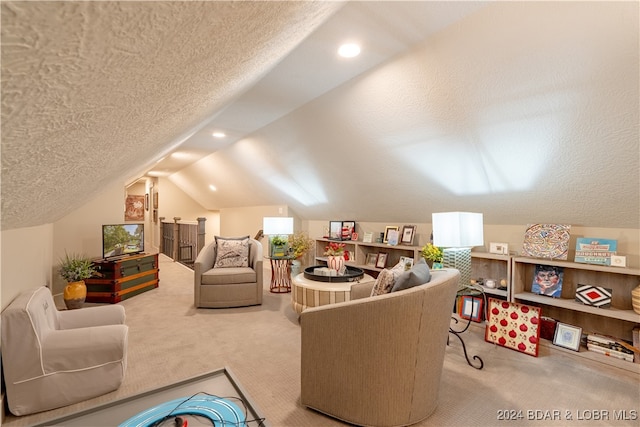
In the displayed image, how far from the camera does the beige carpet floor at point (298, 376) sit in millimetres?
1835

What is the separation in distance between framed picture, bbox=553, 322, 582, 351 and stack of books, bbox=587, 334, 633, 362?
104 mm

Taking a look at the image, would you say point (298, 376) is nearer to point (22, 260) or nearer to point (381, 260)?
point (22, 260)

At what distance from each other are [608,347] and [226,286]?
3772mm

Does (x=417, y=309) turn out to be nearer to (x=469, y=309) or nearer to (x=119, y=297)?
(x=469, y=309)

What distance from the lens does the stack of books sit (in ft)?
8.04

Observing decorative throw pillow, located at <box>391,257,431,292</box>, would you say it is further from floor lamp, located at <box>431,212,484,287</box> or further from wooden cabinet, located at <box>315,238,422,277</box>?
wooden cabinet, located at <box>315,238,422,277</box>

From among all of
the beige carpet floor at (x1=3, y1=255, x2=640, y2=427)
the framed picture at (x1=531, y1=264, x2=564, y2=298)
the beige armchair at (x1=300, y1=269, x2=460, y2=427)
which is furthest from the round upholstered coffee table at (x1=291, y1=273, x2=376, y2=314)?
the framed picture at (x1=531, y1=264, x2=564, y2=298)

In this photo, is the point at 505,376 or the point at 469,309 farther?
the point at 469,309

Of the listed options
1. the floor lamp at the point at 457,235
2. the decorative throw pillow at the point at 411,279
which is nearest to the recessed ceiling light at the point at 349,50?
the floor lamp at the point at 457,235

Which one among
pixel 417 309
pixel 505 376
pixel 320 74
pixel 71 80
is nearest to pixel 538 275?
pixel 505 376

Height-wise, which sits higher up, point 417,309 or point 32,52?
point 32,52

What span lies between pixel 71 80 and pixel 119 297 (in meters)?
4.31

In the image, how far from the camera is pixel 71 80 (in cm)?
65

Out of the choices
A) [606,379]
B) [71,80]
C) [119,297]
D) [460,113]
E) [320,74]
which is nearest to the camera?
[71,80]
